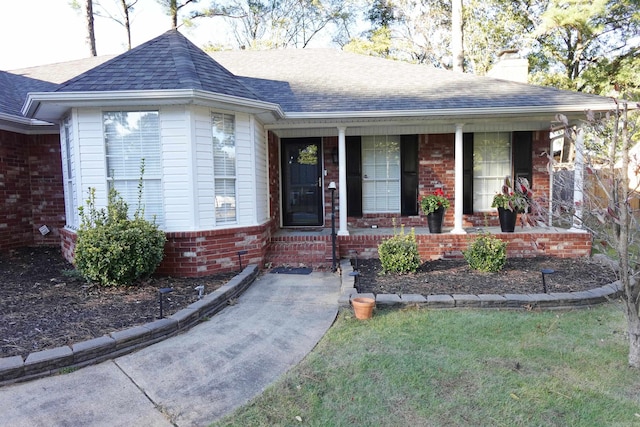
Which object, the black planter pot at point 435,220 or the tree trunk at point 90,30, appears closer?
the black planter pot at point 435,220

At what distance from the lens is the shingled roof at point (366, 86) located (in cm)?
650

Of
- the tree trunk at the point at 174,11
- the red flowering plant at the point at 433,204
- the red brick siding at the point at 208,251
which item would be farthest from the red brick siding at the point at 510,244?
the tree trunk at the point at 174,11

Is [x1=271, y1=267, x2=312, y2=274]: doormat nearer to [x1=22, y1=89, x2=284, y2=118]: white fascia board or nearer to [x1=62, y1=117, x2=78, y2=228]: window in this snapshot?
[x1=22, y1=89, x2=284, y2=118]: white fascia board

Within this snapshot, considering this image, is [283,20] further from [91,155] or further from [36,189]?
[91,155]

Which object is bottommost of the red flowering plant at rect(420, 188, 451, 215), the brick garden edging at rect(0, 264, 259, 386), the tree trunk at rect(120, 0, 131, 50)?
the brick garden edging at rect(0, 264, 259, 386)

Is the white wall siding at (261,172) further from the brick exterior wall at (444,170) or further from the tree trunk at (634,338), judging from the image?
Result: the tree trunk at (634,338)

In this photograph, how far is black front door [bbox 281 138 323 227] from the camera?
7.87m

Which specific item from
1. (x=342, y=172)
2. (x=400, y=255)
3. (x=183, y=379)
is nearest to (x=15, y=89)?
(x=342, y=172)

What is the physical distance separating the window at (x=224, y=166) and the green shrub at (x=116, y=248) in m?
0.99

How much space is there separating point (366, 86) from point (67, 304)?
6.21 meters

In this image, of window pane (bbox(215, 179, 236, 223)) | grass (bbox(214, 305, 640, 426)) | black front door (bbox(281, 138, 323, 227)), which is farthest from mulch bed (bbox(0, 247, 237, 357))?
black front door (bbox(281, 138, 323, 227))

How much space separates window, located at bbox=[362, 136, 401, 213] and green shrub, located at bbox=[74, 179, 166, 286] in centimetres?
440

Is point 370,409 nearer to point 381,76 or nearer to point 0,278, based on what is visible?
point 0,278

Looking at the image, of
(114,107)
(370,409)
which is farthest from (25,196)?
(370,409)
